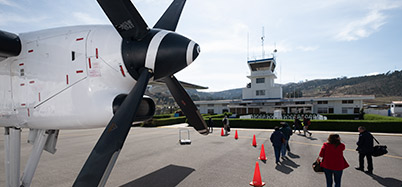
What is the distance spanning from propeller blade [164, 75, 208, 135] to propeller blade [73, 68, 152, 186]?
165cm

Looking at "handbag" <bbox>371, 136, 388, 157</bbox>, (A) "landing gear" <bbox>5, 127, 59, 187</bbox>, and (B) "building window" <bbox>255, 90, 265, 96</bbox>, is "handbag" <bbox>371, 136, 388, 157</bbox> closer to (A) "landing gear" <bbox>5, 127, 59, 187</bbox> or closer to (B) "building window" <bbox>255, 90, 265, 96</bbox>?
(A) "landing gear" <bbox>5, 127, 59, 187</bbox>

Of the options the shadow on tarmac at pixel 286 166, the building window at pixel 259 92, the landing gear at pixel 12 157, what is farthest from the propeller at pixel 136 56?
the building window at pixel 259 92

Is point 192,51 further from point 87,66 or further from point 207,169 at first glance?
point 207,169

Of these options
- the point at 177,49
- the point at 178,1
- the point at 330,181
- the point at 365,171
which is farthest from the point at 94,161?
the point at 365,171

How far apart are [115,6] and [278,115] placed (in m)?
32.9

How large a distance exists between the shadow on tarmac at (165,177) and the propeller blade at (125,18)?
5.08m

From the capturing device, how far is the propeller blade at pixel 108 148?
237 centimetres

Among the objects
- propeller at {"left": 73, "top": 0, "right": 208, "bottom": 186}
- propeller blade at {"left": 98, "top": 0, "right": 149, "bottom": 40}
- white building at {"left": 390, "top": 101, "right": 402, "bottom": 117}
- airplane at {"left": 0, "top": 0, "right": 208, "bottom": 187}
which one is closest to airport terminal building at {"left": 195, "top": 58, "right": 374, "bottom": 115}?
white building at {"left": 390, "top": 101, "right": 402, "bottom": 117}

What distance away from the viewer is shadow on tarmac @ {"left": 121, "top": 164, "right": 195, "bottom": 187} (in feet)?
21.5

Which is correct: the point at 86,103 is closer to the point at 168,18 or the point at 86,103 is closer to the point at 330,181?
the point at 168,18

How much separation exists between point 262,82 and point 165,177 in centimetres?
4462

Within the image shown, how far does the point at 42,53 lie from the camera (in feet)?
12.1

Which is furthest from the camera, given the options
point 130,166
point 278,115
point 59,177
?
point 278,115

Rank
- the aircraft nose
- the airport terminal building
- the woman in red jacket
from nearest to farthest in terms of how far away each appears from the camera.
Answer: the aircraft nose < the woman in red jacket < the airport terminal building
